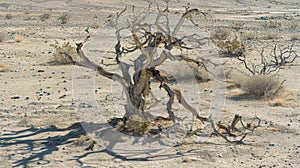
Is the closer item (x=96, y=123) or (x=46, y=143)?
(x=46, y=143)

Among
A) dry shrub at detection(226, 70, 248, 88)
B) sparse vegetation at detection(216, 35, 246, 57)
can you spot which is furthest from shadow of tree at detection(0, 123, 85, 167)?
sparse vegetation at detection(216, 35, 246, 57)

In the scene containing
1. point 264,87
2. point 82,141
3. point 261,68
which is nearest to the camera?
point 82,141

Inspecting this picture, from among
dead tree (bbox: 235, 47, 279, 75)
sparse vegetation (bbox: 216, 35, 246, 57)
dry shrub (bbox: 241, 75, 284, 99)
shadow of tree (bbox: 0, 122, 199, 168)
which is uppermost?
sparse vegetation (bbox: 216, 35, 246, 57)

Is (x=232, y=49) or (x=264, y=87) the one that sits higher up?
(x=232, y=49)

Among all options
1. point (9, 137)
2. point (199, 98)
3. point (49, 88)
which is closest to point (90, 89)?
point (49, 88)

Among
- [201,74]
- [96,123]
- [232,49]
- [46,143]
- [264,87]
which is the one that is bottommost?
[46,143]

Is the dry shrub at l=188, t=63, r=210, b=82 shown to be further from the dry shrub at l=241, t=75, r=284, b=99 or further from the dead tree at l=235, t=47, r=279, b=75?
the dry shrub at l=241, t=75, r=284, b=99

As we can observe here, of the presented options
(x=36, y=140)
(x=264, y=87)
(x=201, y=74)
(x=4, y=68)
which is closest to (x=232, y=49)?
(x=201, y=74)

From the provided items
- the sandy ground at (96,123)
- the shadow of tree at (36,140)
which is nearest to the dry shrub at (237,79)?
the sandy ground at (96,123)

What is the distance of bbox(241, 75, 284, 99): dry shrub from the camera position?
42.4 ft

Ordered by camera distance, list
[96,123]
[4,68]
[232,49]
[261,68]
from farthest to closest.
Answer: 1. [232,49]
2. [261,68]
3. [4,68]
4. [96,123]

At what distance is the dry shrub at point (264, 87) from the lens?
12.9 m

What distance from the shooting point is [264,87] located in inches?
517

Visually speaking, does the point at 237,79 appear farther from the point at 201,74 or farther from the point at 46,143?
the point at 46,143
